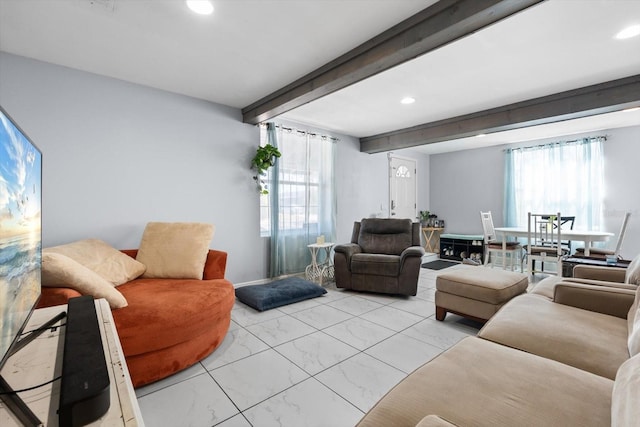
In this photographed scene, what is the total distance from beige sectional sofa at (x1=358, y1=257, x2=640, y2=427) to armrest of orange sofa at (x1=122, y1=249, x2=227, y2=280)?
6.75ft

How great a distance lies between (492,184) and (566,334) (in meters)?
5.48

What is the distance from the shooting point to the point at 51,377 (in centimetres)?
79

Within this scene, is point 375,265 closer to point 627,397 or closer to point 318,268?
point 318,268

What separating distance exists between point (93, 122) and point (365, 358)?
3326 millimetres

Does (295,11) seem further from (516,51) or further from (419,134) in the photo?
(419,134)

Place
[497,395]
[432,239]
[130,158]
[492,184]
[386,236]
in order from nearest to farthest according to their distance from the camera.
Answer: [497,395] < [130,158] < [386,236] < [492,184] < [432,239]

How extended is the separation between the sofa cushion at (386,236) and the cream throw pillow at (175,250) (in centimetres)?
226

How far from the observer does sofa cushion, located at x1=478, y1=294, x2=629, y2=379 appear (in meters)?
1.25

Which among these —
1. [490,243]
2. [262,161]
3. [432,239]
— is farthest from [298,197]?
[432,239]

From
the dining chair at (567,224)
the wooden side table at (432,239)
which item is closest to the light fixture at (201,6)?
the dining chair at (567,224)

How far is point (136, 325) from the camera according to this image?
1.71 metres

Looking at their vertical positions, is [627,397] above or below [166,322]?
above

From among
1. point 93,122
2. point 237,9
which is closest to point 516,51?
point 237,9

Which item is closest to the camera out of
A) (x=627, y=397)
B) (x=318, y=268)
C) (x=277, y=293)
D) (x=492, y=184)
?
(x=627, y=397)
